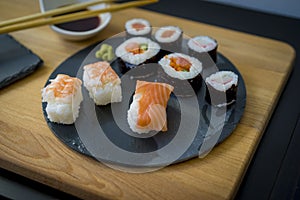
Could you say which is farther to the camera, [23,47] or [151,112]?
[23,47]

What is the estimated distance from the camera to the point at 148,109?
4.25 ft

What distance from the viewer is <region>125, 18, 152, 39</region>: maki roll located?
167 cm

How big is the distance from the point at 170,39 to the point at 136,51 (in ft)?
0.52

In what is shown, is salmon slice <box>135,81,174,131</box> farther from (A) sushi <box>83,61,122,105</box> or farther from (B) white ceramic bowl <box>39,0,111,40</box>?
(B) white ceramic bowl <box>39,0,111,40</box>

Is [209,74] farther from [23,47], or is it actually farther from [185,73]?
[23,47]

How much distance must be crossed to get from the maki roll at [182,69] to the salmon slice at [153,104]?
8cm

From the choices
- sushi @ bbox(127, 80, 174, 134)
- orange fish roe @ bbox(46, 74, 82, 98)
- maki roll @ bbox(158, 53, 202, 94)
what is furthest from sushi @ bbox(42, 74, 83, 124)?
maki roll @ bbox(158, 53, 202, 94)

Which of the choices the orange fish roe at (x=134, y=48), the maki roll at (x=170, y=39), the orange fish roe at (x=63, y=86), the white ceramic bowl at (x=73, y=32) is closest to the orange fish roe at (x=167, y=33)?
the maki roll at (x=170, y=39)

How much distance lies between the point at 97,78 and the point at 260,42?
2.32 feet

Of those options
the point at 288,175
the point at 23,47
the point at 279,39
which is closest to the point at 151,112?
the point at 288,175

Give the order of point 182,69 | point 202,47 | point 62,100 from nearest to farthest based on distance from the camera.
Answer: point 62,100
point 182,69
point 202,47

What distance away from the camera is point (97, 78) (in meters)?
1.41

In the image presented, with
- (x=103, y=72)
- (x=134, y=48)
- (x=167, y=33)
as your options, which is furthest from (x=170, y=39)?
(x=103, y=72)

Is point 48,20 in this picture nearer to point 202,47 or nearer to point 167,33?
point 167,33
